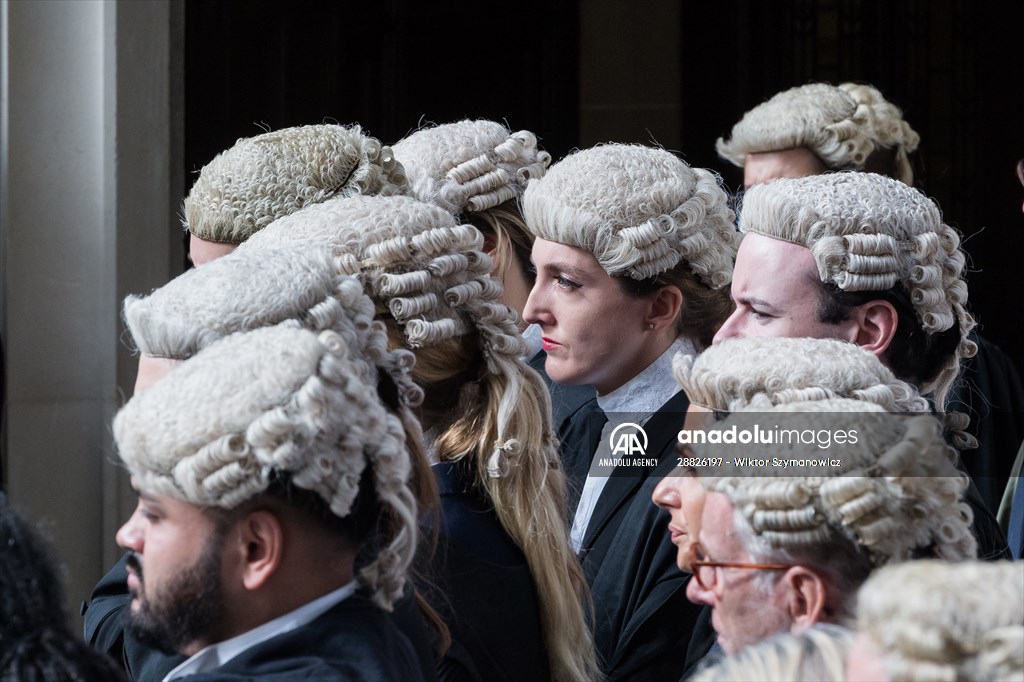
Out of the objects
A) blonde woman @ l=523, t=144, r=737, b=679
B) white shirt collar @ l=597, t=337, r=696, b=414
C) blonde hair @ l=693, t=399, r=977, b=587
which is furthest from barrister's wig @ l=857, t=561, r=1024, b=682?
white shirt collar @ l=597, t=337, r=696, b=414

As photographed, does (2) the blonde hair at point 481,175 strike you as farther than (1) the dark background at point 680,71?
No

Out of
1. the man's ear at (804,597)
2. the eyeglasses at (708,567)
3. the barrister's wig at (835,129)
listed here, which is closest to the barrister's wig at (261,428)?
the eyeglasses at (708,567)

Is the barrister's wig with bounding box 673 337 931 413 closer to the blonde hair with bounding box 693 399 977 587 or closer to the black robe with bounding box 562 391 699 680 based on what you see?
the blonde hair with bounding box 693 399 977 587

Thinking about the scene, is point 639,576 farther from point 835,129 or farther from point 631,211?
point 835,129

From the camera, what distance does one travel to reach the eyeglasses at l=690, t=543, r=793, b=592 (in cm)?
213

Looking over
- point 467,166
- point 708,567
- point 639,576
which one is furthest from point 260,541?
point 467,166

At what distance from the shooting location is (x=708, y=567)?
7.25 feet

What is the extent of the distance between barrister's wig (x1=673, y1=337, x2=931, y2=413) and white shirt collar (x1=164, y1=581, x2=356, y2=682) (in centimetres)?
73

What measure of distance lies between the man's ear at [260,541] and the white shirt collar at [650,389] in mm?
1627

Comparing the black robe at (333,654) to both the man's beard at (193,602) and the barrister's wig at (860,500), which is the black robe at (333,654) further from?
the barrister's wig at (860,500)

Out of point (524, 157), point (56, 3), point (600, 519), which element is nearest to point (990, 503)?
point (600, 519)

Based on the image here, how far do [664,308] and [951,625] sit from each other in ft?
7.23

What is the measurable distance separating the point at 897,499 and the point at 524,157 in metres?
2.08

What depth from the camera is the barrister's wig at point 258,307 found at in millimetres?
2348
